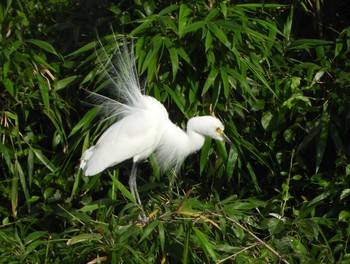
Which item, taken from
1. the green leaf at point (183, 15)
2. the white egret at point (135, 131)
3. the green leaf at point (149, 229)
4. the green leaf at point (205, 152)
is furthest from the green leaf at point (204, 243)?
the green leaf at point (183, 15)

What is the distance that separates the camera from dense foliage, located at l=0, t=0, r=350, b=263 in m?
3.30

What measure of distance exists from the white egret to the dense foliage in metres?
0.06

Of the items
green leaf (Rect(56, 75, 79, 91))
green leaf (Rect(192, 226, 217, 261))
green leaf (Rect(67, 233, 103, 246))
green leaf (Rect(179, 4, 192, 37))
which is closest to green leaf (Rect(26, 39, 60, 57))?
green leaf (Rect(56, 75, 79, 91))

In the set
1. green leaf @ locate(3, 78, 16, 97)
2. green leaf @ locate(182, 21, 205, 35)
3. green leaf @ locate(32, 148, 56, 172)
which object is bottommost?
green leaf @ locate(32, 148, 56, 172)

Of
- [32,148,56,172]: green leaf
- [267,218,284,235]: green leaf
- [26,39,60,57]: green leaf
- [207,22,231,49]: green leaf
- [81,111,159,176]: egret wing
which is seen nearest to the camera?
[267,218,284,235]: green leaf

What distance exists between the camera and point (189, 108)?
3.44 metres

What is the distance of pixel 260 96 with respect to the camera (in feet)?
11.7

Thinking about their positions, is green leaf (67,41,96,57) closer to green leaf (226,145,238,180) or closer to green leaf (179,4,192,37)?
green leaf (179,4,192,37)

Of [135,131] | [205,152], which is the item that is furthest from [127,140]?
[205,152]

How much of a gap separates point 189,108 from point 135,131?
0.23m

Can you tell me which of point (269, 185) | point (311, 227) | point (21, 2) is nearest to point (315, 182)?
point (269, 185)

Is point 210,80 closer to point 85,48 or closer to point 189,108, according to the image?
point 189,108

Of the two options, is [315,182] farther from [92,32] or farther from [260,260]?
[92,32]

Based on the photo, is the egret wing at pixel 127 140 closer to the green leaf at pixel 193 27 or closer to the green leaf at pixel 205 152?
the green leaf at pixel 205 152
